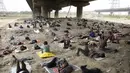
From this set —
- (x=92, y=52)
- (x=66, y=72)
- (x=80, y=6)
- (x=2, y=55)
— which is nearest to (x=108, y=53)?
(x=92, y=52)

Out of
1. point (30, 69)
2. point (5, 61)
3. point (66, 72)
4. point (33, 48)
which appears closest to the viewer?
point (66, 72)

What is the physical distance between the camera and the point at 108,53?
6762 mm

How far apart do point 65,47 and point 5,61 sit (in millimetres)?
2437

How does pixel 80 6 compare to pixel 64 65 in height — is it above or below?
above

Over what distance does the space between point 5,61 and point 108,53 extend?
3.85 m

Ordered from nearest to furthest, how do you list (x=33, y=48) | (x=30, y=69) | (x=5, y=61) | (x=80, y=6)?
(x=30, y=69) → (x=5, y=61) → (x=33, y=48) → (x=80, y=6)

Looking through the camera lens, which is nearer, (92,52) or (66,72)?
(66,72)

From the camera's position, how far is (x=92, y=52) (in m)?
6.60

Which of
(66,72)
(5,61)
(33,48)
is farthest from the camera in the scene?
(33,48)

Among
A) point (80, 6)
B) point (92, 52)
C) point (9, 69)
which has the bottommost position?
point (9, 69)

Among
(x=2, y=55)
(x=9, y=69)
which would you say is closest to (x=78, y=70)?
(x=9, y=69)

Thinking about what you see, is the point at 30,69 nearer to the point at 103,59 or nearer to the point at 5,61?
the point at 5,61

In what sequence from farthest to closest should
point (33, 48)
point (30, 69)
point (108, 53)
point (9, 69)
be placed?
point (33, 48)
point (108, 53)
point (9, 69)
point (30, 69)

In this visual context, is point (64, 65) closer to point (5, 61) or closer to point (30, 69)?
point (30, 69)
